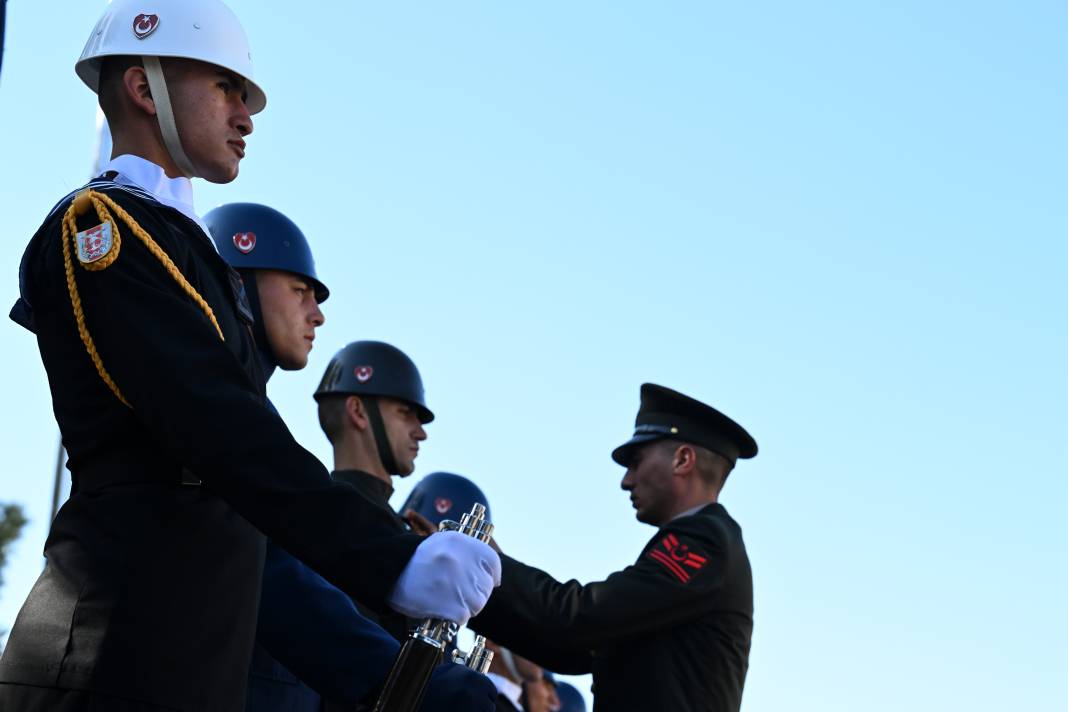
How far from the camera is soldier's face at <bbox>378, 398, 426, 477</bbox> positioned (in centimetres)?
719

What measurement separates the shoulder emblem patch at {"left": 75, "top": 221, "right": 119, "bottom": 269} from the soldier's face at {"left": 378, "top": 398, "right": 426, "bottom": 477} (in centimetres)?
417

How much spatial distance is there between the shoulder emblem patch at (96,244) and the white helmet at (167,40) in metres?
0.46

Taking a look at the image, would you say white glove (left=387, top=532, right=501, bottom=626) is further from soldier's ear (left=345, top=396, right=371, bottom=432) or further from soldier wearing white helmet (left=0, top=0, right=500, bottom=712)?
soldier's ear (left=345, top=396, right=371, bottom=432)

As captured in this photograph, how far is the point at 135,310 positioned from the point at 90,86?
1.04 meters

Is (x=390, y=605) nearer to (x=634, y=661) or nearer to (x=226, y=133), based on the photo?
(x=226, y=133)

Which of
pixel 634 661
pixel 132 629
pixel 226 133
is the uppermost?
pixel 226 133

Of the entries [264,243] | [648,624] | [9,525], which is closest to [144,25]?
[264,243]

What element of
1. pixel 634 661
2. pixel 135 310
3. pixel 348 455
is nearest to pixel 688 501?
pixel 634 661

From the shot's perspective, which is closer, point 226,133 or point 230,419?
point 230,419

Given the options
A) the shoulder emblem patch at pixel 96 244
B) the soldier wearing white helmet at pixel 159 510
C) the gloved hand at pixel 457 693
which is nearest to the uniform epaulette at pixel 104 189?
the soldier wearing white helmet at pixel 159 510

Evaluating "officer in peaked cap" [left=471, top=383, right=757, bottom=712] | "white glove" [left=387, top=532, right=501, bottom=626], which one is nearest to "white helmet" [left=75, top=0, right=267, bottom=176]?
"white glove" [left=387, top=532, right=501, bottom=626]

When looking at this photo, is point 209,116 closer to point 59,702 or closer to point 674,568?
point 59,702

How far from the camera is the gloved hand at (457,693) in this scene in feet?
12.1

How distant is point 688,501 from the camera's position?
6.48 metres
